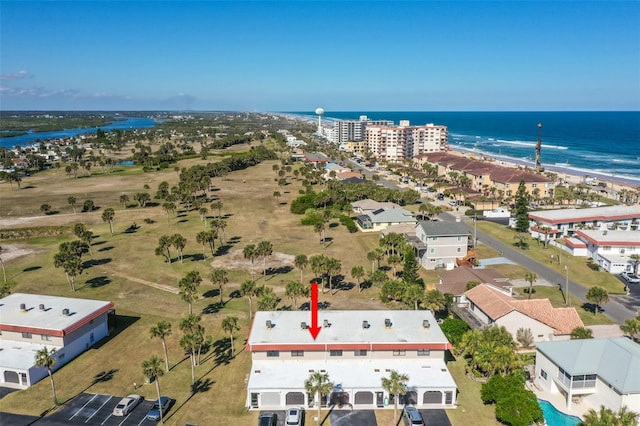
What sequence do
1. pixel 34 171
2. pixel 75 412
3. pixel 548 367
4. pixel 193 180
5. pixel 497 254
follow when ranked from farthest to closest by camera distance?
pixel 34 171, pixel 193 180, pixel 497 254, pixel 548 367, pixel 75 412

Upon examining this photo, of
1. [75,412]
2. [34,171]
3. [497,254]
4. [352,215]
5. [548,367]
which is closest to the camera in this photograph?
[75,412]

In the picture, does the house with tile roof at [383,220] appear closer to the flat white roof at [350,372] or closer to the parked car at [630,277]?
the parked car at [630,277]

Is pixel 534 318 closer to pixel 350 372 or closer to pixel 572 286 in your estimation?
pixel 350 372

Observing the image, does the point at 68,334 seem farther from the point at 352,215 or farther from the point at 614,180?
the point at 614,180

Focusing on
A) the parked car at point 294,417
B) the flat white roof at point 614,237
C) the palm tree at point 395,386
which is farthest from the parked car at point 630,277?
the parked car at point 294,417

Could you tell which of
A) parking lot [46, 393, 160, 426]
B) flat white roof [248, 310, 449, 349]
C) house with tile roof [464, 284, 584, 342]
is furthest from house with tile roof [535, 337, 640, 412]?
parking lot [46, 393, 160, 426]

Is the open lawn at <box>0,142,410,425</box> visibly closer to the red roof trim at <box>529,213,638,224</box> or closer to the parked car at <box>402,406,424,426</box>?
the parked car at <box>402,406,424,426</box>

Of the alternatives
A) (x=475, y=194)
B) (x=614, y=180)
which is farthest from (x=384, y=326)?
(x=614, y=180)
